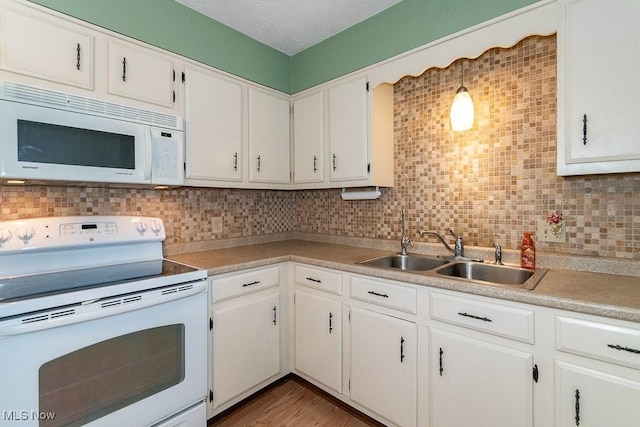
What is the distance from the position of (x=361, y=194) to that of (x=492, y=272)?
1017mm

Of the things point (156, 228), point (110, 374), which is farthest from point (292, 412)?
point (156, 228)

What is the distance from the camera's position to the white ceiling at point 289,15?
1.92 metres

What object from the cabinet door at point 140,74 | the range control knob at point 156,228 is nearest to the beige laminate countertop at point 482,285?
the range control knob at point 156,228

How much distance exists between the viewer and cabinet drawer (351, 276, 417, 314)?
153cm

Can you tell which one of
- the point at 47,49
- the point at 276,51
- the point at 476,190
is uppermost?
the point at 276,51

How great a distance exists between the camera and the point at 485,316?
1291 millimetres

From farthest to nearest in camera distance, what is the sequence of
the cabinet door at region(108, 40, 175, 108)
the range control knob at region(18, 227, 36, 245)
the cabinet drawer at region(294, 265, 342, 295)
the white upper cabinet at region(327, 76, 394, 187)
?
the white upper cabinet at region(327, 76, 394, 187), the cabinet drawer at region(294, 265, 342, 295), the cabinet door at region(108, 40, 175, 108), the range control knob at region(18, 227, 36, 245)

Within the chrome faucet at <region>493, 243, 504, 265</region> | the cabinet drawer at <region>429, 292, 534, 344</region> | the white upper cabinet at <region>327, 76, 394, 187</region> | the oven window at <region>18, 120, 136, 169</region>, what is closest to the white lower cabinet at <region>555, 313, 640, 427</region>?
the cabinet drawer at <region>429, 292, 534, 344</region>

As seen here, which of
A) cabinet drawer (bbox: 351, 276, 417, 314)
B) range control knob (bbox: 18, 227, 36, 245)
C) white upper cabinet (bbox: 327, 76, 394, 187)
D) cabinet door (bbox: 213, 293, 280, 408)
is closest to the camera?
range control knob (bbox: 18, 227, 36, 245)

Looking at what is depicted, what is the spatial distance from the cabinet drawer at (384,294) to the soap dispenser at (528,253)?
62cm

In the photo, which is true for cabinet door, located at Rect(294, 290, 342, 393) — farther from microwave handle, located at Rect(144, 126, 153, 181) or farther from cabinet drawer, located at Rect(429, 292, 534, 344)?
microwave handle, located at Rect(144, 126, 153, 181)

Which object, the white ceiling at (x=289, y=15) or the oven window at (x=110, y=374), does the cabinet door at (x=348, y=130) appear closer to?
the white ceiling at (x=289, y=15)

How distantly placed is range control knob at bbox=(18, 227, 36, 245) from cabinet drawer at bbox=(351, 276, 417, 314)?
159 cm

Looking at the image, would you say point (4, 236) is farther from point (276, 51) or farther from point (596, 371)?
point (596, 371)
